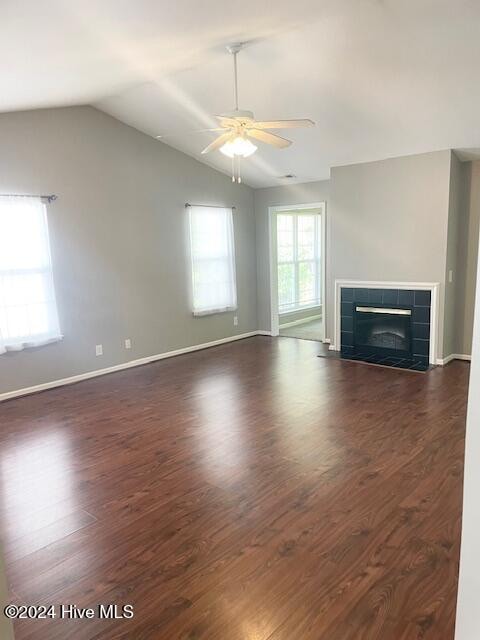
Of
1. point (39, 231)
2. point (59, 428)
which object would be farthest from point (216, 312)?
point (59, 428)

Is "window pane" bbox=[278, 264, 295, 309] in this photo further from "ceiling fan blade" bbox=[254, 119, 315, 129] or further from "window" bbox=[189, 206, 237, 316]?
"ceiling fan blade" bbox=[254, 119, 315, 129]

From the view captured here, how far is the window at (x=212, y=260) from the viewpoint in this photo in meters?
6.49

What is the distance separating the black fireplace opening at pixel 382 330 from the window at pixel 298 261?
248cm

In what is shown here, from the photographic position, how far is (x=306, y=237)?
28.6ft

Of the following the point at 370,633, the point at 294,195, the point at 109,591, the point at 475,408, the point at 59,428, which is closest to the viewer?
the point at 475,408

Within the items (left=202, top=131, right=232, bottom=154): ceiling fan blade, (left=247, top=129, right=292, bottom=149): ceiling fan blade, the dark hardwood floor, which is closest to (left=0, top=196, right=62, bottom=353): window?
the dark hardwood floor

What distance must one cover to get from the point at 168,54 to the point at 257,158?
259 centimetres

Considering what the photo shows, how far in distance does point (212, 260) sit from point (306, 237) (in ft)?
9.01

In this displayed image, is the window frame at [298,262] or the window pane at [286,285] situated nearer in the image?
the window pane at [286,285]

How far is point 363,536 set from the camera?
2.25 m

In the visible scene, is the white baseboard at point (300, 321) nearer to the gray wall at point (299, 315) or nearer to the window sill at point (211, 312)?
the gray wall at point (299, 315)

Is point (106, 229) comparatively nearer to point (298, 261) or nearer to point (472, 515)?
A: point (298, 261)

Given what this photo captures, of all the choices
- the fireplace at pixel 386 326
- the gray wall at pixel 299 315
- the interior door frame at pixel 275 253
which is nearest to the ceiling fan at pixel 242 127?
the fireplace at pixel 386 326

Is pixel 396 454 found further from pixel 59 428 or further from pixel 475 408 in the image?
pixel 59 428
